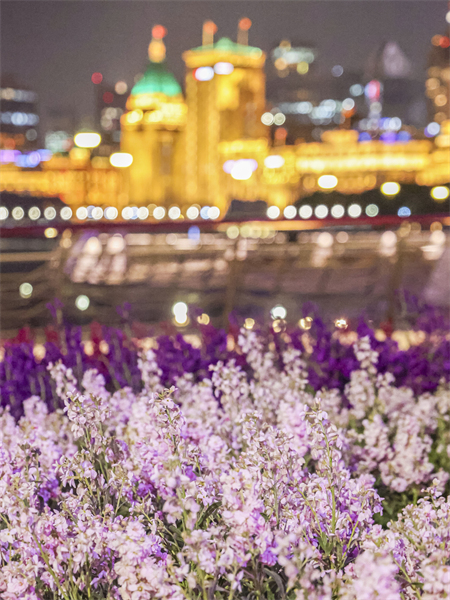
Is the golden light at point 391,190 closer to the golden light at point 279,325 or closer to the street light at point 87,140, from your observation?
the golden light at point 279,325

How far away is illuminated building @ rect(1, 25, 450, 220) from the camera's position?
62844mm

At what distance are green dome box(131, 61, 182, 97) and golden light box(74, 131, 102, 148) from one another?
20608mm

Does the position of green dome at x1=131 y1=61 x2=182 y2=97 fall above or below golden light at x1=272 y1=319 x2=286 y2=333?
above

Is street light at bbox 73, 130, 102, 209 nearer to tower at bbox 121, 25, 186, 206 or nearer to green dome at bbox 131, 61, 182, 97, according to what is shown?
green dome at bbox 131, 61, 182, 97

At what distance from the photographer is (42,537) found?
213 centimetres

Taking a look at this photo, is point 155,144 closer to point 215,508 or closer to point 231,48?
point 231,48

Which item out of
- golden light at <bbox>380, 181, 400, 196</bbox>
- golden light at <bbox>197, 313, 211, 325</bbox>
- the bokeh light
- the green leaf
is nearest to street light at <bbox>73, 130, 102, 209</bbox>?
golden light at <bbox>380, 181, 400, 196</bbox>

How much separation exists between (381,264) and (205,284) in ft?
Answer: 9.69

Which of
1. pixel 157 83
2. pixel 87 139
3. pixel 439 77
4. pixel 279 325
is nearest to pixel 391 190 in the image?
pixel 157 83

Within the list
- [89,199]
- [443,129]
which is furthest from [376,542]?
[89,199]

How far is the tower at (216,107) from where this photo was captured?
62.6 m

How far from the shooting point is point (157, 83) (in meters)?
67.9

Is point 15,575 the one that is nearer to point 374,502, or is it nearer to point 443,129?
point 374,502

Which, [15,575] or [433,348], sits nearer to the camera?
[15,575]
